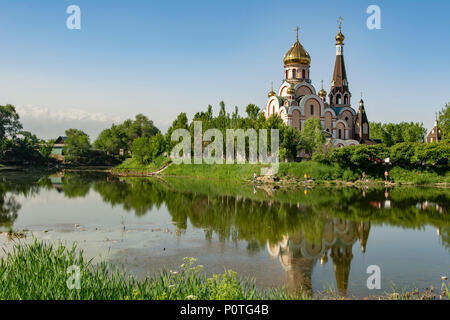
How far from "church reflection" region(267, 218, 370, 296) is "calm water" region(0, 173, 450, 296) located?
1.0 inches

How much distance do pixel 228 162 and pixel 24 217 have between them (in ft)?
76.7

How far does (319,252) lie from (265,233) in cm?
242

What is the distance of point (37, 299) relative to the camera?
16.3 ft

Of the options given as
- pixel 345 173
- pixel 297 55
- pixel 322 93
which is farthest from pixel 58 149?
pixel 345 173

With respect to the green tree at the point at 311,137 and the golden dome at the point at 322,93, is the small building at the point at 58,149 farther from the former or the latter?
the green tree at the point at 311,137

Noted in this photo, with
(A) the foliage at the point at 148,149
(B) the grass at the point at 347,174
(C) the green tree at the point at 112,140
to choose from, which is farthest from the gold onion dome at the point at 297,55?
(C) the green tree at the point at 112,140

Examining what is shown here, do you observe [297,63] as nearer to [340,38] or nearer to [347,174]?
[340,38]

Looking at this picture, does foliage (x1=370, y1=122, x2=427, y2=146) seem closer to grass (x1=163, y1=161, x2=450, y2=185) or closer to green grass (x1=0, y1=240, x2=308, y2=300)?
grass (x1=163, y1=161, x2=450, y2=185)

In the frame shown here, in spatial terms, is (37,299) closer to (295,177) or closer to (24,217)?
(24,217)

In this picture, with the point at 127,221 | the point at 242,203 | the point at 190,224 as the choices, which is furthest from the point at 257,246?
the point at 242,203

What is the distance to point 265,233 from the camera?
1198 centimetres

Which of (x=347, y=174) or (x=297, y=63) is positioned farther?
(x=297, y=63)

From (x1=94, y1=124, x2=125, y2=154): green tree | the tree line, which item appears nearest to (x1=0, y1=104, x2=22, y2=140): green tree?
the tree line

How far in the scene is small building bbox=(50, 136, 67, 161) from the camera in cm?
6000
